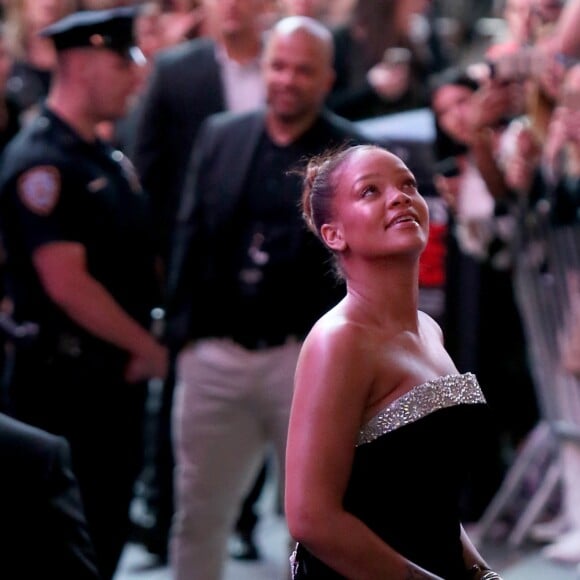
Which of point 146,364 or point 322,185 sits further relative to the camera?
point 146,364

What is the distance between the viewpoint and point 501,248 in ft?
15.1

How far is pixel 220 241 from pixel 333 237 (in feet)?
5.30

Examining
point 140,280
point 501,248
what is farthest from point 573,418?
point 140,280

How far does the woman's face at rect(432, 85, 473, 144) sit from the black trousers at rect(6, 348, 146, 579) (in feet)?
5.37

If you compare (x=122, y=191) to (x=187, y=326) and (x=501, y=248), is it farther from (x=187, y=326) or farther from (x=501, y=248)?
(x=501, y=248)

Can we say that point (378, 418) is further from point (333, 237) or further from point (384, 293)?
point (333, 237)

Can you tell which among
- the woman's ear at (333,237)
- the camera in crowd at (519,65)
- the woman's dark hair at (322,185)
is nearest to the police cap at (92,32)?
the camera in crowd at (519,65)

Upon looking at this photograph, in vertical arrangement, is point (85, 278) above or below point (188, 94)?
below

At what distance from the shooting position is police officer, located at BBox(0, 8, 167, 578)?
355 centimetres

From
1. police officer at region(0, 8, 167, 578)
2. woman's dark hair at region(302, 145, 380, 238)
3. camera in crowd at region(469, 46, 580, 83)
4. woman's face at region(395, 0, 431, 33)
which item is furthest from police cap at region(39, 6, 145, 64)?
woman's face at region(395, 0, 431, 33)

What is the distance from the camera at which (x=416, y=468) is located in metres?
2.01

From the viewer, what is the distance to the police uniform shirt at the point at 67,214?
140 inches

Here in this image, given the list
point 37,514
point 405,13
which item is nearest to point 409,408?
point 37,514

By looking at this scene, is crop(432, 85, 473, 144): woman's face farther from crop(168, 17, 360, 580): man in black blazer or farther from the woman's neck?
the woman's neck
